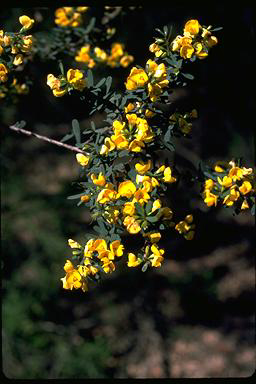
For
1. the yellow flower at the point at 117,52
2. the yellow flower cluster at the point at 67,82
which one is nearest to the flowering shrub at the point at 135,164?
the yellow flower cluster at the point at 67,82

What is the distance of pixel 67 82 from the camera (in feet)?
5.25

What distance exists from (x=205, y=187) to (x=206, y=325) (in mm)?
2573

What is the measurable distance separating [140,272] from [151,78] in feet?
9.55

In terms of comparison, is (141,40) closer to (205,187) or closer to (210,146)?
(210,146)

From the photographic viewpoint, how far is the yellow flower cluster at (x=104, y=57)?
7.46 ft

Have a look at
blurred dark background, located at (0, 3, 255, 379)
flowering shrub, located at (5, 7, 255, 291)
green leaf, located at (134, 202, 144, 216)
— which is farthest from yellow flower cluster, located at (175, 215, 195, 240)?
blurred dark background, located at (0, 3, 255, 379)

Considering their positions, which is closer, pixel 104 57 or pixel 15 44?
pixel 15 44

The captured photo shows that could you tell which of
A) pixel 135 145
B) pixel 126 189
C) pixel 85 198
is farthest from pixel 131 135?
pixel 85 198

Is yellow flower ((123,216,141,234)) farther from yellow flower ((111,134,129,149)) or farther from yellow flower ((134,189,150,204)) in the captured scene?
yellow flower ((111,134,129,149))

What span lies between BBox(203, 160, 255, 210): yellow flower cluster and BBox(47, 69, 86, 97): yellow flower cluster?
548 millimetres

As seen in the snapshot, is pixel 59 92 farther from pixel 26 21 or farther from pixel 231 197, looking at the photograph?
pixel 231 197

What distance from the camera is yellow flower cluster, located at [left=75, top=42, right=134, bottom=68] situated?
7.46 ft

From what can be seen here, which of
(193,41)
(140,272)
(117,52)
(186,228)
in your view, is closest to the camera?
(193,41)

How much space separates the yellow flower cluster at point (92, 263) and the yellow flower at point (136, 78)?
49 centimetres
